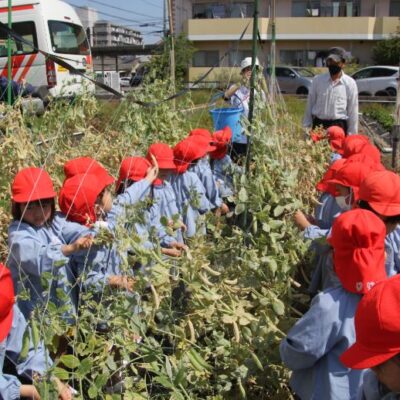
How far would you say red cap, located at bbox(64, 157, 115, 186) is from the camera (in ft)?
8.30

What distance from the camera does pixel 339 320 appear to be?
1.65 m

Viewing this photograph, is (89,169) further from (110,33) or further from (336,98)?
(110,33)

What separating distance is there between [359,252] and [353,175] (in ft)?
3.46

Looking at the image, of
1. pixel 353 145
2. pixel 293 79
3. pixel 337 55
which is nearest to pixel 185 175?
pixel 353 145

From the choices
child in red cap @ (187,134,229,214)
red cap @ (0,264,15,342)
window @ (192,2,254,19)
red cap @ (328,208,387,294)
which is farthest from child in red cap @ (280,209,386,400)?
window @ (192,2,254,19)

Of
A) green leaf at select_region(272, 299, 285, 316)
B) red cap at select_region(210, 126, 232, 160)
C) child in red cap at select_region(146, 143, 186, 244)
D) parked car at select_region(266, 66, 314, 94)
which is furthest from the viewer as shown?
parked car at select_region(266, 66, 314, 94)

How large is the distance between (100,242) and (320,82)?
3271 millimetres

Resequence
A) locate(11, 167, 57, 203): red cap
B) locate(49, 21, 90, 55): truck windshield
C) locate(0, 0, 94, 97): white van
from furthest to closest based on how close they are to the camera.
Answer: locate(49, 21, 90, 55): truck windshield
locate(0, 0, 94, 97): white van
locate(11, 167, 57, 203): red cap

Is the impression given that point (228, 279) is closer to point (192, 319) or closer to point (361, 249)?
point (192, 319)

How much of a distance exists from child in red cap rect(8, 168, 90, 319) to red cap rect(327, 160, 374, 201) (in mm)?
1309

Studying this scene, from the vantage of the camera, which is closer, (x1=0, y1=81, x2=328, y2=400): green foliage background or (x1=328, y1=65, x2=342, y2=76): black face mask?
(x1=0, y1=81, x2=328, y2=400): green foliage background

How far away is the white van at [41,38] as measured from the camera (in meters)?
10.9

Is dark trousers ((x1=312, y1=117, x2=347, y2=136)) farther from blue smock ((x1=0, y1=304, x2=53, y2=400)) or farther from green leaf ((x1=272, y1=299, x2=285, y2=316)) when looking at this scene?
blue smock ((x1=0, y1=304, x2=53, y2=400))

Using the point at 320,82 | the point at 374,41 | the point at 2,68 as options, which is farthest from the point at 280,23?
the point at 320,82
